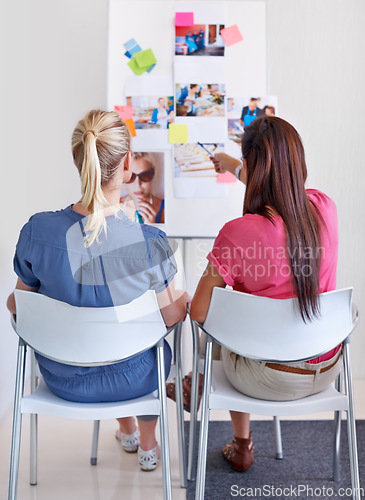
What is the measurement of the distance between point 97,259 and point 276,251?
1.52 ft

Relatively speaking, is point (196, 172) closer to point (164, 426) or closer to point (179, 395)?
point (179, 395)

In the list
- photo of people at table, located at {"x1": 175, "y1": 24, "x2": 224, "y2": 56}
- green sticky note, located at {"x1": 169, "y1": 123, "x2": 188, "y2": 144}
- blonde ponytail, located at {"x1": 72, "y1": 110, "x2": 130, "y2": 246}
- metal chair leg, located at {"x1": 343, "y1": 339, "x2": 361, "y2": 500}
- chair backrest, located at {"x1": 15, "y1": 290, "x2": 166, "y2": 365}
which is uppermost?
photo of people at table, located at {"x1": 175, "y1": 24, "x2": 224, "y2": 56}

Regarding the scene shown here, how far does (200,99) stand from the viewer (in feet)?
7.53

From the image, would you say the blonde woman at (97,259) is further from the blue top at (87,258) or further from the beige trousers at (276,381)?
the beige trousers at (276,381)

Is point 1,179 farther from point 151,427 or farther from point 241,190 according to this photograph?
point 151,427

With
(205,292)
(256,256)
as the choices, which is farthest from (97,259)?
(256,256)

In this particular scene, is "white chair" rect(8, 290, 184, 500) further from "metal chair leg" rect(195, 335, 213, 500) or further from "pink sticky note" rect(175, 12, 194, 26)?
"pink sticky note" rect(175, 12, 194, 26)

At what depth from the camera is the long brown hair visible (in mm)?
1446

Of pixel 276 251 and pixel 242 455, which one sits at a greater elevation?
pixel 276 251

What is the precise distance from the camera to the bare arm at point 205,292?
149 centimetres

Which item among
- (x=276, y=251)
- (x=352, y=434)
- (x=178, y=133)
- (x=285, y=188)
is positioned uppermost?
(x=178, y=133)

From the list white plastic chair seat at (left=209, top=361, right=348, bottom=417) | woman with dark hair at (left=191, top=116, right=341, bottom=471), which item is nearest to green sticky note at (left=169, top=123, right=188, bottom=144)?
woman with dark hair at (left=191, top=116, right=341, bottom=471)

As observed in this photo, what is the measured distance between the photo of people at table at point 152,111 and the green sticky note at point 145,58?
13cm

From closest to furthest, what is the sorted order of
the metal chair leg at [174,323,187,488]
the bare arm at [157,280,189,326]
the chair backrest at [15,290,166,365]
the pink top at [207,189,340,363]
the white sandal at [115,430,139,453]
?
1. the chair backrest at [15,290,166,365]
2. the pink top at [207,189,340,363]
3. the bare arm at [157,280,189,326]
4. the metal chair leg at [174,323,187,488]
5. the white sandal at [115,430,139,453]
